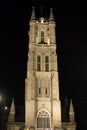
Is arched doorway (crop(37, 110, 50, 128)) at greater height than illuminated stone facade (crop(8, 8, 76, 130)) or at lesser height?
lesser

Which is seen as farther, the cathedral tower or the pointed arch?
the cathedral tower

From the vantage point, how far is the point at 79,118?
95.2 m

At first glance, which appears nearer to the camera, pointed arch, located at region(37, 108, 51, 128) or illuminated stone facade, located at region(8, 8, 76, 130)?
pointed arch, located at region(37, 108, 51, 128)

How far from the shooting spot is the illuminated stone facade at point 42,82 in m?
75.5

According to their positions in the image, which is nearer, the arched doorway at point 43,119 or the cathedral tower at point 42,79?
the arched doorway at point 43,119

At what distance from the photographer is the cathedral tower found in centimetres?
7556

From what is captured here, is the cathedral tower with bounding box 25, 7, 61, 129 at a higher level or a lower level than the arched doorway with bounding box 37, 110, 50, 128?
higher

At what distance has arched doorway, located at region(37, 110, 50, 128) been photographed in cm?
7512

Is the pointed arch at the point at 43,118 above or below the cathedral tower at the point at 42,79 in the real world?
below

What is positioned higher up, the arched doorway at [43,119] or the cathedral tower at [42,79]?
the cathedral tower at [42,79]

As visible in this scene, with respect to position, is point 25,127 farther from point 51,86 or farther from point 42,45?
point 42,45

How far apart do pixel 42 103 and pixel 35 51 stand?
511 inches

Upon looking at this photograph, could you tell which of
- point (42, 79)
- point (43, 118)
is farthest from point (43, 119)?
point (42, 79)

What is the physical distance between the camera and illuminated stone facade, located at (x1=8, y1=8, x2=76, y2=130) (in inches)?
2972
